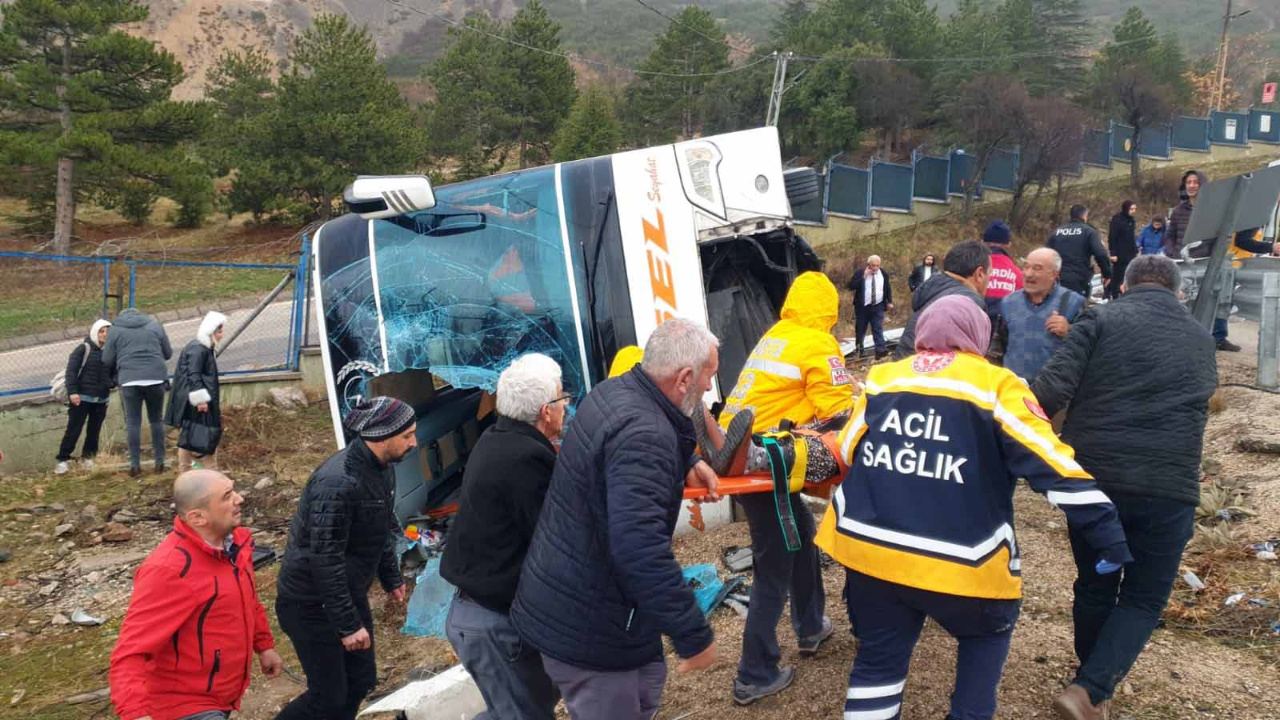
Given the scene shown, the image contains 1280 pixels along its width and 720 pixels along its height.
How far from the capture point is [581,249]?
5527mm

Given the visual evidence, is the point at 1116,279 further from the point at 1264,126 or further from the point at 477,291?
the point at 1264,126

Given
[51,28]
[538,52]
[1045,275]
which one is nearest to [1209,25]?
[538,52]

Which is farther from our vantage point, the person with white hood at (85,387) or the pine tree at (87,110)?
the pine tree at (87,110)

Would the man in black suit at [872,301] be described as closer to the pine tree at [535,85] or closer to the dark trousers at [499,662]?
the dark trousers at [499,662]

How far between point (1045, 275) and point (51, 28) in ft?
92.5

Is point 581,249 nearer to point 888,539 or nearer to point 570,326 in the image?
point 570,326

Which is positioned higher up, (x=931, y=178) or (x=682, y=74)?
(x=682, y=74)

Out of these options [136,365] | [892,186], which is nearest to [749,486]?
[136,365]

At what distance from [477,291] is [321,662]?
8.39 ft

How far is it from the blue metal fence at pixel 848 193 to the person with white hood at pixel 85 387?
1952 cm

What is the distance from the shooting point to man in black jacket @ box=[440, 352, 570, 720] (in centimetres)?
288

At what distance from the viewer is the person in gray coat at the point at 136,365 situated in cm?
853

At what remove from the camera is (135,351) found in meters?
8.52

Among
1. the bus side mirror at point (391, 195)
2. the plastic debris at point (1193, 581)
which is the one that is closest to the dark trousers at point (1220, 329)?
the plastic debris at point (1193, 581)
